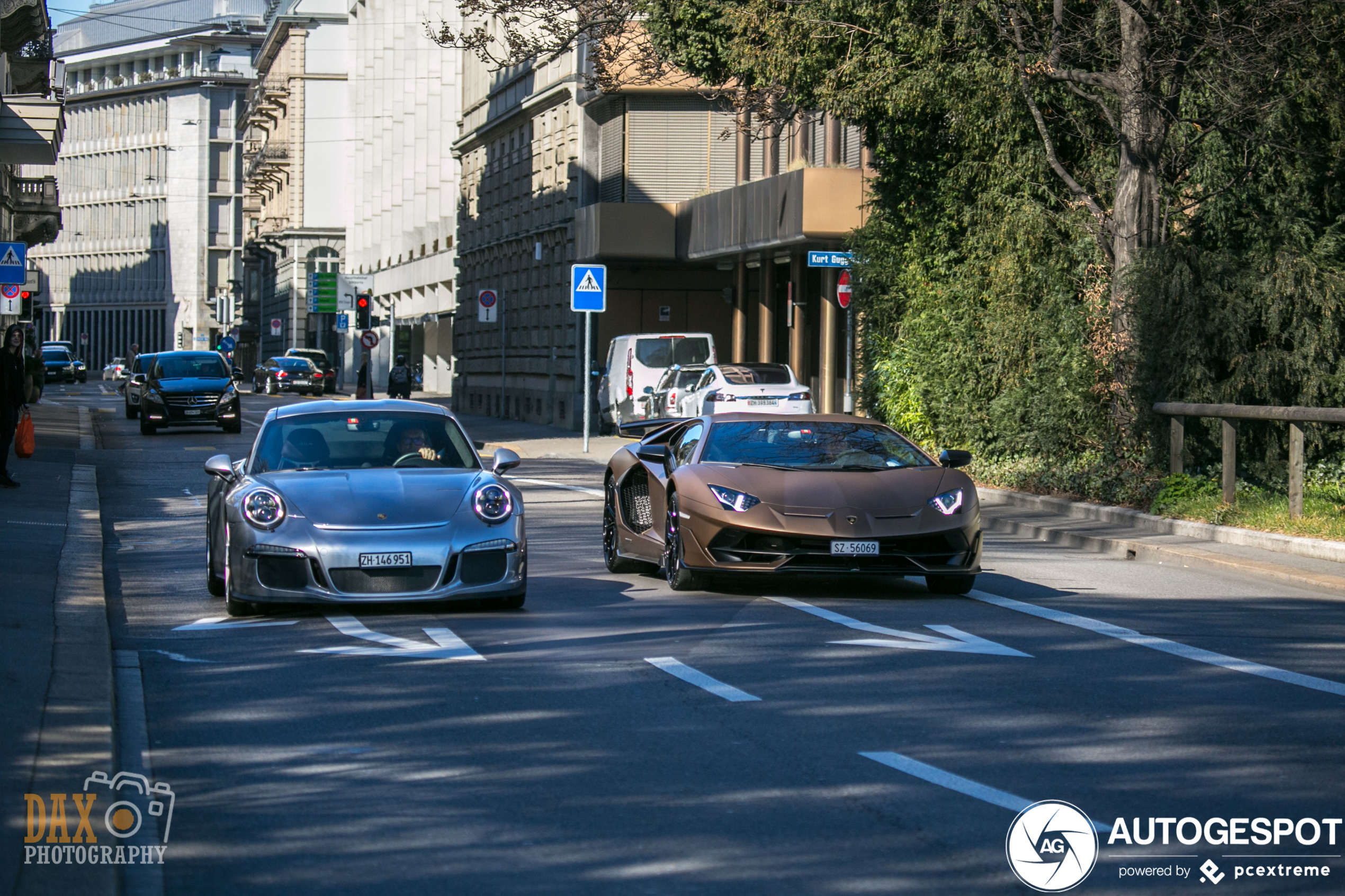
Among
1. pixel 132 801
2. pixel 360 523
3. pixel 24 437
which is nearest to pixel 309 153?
pixel 24 437

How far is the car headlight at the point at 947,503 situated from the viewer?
12.4 m

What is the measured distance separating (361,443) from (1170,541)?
827 centimetres

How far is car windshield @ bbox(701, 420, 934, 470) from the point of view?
13.1 meters

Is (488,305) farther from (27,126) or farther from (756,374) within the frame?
(27,126)

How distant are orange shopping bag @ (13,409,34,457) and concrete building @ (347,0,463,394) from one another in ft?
121

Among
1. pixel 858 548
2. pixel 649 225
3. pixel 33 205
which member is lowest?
pixel 858 548

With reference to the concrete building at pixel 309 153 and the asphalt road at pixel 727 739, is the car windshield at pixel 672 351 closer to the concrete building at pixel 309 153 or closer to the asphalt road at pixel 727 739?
the asphalt road at pixel 727 739

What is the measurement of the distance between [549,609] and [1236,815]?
20.4ft

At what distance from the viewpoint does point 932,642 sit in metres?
10.4

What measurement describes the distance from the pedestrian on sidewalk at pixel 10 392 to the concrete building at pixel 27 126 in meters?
6.65

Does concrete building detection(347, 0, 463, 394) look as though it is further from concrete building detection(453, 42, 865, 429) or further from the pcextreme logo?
the pcextreme logo

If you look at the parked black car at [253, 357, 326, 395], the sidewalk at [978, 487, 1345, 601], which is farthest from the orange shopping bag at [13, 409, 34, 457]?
the parked black car at [253, 357, 326, 395]

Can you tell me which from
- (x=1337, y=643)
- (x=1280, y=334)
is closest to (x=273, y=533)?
(x=1337, y=643)

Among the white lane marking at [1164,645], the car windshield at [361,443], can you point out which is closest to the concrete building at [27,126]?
the car windshield at [361,443]
